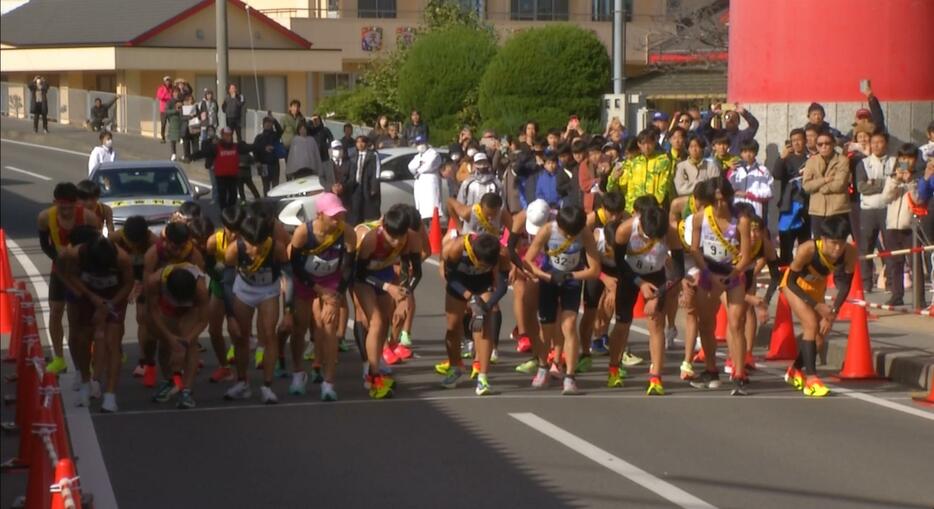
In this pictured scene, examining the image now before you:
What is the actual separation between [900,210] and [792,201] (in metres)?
1.14

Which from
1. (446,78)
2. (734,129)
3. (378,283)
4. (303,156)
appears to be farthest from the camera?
(446,78)

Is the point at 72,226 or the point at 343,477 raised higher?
the point at 72,226

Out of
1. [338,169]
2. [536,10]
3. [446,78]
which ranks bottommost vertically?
[338,169]

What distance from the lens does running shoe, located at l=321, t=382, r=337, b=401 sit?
1188 centimetres

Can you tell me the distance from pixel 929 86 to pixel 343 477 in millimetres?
13796

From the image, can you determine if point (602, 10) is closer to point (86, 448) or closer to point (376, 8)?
point (376, 8)

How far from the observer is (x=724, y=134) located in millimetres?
17578

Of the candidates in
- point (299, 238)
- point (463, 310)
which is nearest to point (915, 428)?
point (463, 310)

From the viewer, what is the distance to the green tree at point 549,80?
33188mm

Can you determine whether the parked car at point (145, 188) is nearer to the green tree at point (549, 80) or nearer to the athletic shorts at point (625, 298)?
the athletic shorts at point (625, 298)

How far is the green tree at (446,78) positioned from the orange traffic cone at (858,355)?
25.3 m

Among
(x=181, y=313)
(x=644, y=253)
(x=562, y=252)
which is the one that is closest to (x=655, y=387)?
(x=644, y=253)

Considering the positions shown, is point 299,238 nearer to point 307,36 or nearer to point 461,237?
point 461,237

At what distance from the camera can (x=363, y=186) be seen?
74.2 ft
